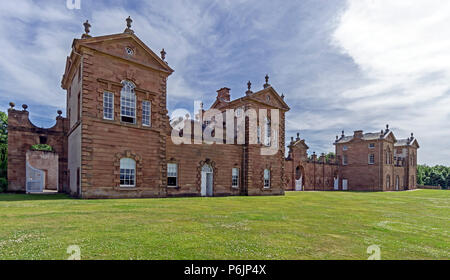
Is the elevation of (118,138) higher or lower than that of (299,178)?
higher

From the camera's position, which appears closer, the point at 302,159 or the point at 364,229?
the point at 364,229

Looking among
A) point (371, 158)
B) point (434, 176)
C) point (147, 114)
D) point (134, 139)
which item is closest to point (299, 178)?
point (371, 158)

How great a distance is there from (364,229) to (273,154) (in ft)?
71.2

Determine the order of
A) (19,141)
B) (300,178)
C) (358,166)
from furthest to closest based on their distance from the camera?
(358,166), (300,178), (19,141)

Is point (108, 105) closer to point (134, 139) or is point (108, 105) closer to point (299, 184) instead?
point (134, 139)

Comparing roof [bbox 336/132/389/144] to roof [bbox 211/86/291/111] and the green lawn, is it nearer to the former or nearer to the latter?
roof [bbox 211/86/291/111]

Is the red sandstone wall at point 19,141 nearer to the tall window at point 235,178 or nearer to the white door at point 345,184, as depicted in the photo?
the tall window at point 235,178

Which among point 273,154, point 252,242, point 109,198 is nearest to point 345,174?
point 273,154

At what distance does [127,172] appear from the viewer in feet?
62.2

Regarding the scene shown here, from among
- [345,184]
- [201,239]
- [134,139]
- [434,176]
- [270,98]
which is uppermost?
[270,98]

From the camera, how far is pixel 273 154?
3044 centimetres

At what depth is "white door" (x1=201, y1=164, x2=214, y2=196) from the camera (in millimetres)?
24891

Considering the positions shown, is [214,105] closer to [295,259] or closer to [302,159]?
[302,159]

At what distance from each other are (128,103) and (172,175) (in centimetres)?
708
